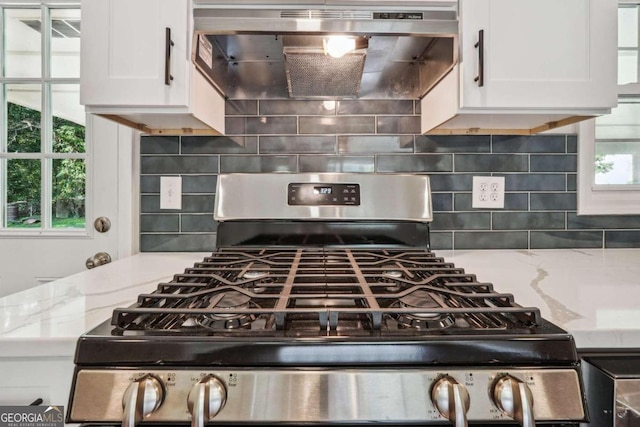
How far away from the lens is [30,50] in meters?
1.50

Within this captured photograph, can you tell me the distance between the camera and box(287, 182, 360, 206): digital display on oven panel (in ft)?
4.38

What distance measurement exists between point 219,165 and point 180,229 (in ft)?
0.93

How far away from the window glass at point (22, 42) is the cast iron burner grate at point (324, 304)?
1.16m

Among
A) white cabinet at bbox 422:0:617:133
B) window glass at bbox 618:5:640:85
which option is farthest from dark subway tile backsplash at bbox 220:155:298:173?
window glass at bbox 618:5:640:85

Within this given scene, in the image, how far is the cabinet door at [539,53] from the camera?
112cm

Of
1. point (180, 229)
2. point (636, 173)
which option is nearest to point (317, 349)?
point (180, 229)

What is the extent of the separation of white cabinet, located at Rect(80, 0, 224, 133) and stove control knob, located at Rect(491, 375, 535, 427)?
998 mm

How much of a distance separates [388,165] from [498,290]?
716 millimetres

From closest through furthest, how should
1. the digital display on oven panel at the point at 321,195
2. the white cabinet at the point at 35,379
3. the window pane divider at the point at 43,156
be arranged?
the white cabinet at the point at 35,379
the digital display on oven panel at the point at 321,195
the window pane divider at the point at 43,156

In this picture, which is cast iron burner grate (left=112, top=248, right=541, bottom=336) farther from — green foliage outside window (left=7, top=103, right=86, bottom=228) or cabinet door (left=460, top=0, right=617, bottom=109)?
green foliage outside window (left=7, top=103, right=86, bottom=228)

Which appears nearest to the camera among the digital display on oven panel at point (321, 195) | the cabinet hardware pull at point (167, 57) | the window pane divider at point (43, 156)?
the cabinet hardware pull at point (167, 57)

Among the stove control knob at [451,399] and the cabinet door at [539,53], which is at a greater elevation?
the cabinet door at [539,53]

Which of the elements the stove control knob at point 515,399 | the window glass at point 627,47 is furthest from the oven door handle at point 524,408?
the window glass at point 627,47

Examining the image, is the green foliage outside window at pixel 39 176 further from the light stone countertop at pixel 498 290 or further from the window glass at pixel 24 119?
the light stone countertop at pixel 498 290
